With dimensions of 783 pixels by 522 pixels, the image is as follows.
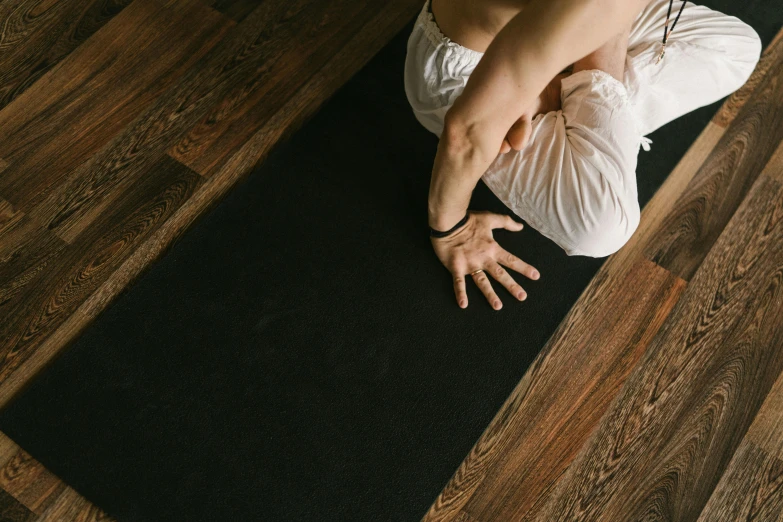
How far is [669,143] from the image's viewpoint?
167 cm

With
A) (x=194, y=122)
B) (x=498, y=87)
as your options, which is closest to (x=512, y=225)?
(x=498, y=87)

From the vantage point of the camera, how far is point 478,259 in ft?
4.73

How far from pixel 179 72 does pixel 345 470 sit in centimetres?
110

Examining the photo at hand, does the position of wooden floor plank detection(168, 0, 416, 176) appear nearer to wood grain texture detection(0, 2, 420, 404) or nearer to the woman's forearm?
wood grain texture detection(0, 2, 420, 404)

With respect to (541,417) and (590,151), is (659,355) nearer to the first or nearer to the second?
(541,417)

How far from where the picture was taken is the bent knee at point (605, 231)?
129 cm

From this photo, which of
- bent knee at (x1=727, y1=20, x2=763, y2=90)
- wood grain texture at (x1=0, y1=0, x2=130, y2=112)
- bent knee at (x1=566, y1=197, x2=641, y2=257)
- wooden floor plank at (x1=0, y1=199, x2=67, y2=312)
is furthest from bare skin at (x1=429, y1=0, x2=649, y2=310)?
wood grain texture at (x1=0, y1=0, x2=130, y2=112)

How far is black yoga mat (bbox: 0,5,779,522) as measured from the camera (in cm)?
125

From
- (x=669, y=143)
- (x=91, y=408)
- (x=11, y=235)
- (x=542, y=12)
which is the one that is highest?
(x=542, y=12)

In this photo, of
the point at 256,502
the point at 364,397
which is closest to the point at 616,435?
the point at 364,397

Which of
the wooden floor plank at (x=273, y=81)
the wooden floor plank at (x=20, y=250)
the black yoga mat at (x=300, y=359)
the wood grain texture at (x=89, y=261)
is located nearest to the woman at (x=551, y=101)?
the black yoga mat at (x=300, y=359)

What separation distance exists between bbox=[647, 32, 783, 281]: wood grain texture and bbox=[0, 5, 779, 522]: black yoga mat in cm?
12

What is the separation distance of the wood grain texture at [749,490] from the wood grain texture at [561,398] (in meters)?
0.27

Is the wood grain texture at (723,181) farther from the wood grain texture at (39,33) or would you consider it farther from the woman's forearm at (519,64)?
the wood grain texture at (39,33)
